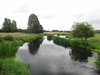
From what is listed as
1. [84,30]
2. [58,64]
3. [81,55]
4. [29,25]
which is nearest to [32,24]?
[29,25]

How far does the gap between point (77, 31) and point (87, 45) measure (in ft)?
18.3

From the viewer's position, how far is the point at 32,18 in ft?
309

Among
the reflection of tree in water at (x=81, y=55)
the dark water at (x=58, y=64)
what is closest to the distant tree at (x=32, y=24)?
the dark water at (x=58, y=64)

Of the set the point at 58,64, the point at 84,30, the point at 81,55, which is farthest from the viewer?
the point at 84,30

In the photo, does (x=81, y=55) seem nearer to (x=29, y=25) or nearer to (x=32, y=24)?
(x=32, y=24)

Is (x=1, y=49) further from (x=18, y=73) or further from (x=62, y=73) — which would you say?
(x=62, y=73)

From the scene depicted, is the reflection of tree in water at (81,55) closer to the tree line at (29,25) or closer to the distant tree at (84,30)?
the distant tree at (84,30)

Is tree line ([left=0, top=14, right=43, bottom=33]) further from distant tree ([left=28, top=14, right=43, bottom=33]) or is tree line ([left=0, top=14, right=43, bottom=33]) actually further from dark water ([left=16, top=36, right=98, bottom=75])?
dark water ([left=16, top=36, right=98, bottom=75])

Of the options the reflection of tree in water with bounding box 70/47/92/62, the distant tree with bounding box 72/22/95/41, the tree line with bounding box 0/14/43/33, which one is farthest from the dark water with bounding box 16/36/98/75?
the tree line with bounding box 0/14/43/33

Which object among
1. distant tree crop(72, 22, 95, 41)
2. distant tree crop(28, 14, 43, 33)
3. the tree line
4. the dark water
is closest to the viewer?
the dark water

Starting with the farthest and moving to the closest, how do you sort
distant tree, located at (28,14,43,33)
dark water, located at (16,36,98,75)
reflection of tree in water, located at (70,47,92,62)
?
distant tree, located at (28,14,43,33) < reflection of tree in water, located at (70,47,92,62) < dark water, located at (16,36,98,75)

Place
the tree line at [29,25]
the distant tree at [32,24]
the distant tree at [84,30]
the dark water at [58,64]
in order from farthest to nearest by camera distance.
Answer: the distant tree at [32,24], the tree line at [29,25], the distant tree at [84,30], the dark water at [58,64]

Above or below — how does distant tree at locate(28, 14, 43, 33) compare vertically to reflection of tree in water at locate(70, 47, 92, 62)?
above

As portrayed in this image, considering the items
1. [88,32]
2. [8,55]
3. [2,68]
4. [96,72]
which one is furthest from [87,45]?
[2,68]
